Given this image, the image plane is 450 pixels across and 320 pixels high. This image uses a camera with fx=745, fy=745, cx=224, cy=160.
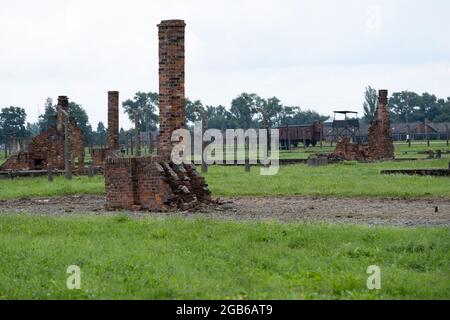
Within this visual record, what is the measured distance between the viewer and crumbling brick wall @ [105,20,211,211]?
16.1 meters

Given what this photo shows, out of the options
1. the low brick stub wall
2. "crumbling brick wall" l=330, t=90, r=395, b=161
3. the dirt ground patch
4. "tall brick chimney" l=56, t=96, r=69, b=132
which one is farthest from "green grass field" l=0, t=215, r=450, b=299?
"crumbling brick wall" l=330, t=90, r=395, b=161

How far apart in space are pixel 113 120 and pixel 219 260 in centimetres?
2625

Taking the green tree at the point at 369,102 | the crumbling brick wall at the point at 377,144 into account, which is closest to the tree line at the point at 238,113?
the green tree at the point at 369,102

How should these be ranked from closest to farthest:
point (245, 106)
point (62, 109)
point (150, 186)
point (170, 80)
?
point (150, 186) → point (170, 80) → point (62, 109) → point (245, 106)

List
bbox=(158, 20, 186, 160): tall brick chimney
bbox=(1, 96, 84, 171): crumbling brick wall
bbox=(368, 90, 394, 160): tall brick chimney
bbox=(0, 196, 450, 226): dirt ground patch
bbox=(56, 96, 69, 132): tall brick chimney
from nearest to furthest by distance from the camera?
bbox=(0, 196, 450, 226): dirt ground patch
bbox=(158, 20, 186, 160): tall brick chimney
bbox=(56, 96, 69, 132): tall brick chimney
bbox=(1, 96, 84, 171): crumbling brick wall
bbox=(368, 90, 394, 160): tall brick chimney

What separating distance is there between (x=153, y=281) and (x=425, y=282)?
2891mm

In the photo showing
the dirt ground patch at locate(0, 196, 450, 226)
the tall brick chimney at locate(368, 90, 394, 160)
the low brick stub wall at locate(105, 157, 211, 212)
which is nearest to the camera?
the dirt ground patch at locate(0, 196, 450, 226)

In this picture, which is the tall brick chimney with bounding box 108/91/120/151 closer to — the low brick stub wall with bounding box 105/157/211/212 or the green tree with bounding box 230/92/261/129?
the low brick stub wall with bounding box 105/157/211/212

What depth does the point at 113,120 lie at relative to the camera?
34.8 meters

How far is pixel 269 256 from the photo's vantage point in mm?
9469

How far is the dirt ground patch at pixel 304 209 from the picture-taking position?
1362 cm

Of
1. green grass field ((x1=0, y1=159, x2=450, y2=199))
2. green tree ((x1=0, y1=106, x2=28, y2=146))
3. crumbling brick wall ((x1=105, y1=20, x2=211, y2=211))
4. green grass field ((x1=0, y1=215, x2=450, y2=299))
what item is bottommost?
green grass field ((x1=0, y1=215, x2=450, y2=299))

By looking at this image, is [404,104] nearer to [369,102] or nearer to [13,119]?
[369,102]

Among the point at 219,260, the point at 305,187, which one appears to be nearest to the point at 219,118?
the point at 305,187
